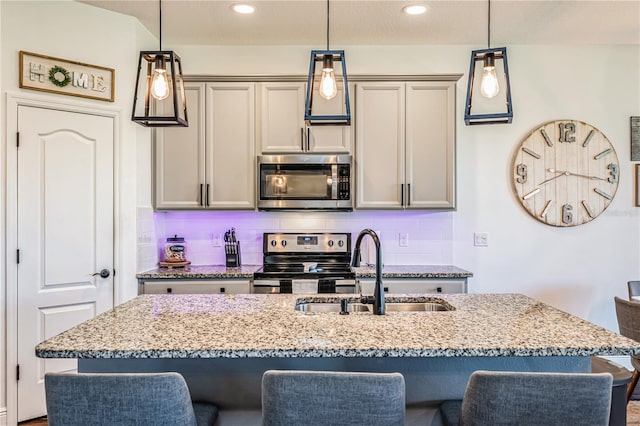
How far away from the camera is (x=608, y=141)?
148 inches

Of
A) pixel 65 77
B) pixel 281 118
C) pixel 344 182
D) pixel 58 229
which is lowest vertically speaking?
pixel 58 229

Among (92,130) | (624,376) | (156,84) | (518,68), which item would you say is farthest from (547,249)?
(92,130)

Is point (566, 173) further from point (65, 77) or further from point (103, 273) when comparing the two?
point (65, 77)

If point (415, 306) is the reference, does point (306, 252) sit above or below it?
above

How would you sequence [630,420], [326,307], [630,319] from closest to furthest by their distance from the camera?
[326,307] → [630,319] → [630,420]

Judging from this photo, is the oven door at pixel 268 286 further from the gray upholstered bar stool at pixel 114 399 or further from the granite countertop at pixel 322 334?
the gray upholstered bar stool at pixel 114 399

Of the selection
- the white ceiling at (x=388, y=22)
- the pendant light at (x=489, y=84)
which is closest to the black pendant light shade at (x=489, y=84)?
the pendant light at (x=489, y=84)

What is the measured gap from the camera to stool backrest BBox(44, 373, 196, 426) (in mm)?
1187

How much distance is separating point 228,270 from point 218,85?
1428mm

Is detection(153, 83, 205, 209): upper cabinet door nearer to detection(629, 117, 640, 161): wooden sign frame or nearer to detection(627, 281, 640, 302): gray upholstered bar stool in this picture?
detection(627, 281, 640, 302): gray upholstered bar stool

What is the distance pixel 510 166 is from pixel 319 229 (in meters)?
1.71

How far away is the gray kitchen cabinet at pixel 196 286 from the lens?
127 inches

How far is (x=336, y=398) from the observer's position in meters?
1.17

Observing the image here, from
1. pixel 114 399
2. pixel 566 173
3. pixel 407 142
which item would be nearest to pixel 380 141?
pixel 407 142
